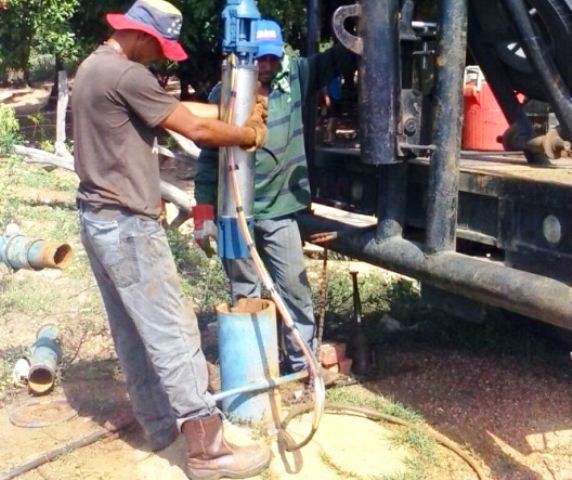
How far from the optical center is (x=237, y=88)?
402cm

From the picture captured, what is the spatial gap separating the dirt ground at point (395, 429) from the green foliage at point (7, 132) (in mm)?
5942

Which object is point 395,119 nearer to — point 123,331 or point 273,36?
point 273,36

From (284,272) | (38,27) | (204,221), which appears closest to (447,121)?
(204,221)

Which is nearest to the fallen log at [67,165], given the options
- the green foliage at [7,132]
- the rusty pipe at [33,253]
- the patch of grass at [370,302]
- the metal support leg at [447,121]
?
the green foliage at [7,132]

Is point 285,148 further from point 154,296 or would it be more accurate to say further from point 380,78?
point 154,296

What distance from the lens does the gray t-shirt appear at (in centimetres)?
376

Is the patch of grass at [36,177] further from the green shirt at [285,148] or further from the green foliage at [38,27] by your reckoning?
the green shirt at [285,148]

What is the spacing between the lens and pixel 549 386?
5.09m

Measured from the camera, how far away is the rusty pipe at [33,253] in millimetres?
4609

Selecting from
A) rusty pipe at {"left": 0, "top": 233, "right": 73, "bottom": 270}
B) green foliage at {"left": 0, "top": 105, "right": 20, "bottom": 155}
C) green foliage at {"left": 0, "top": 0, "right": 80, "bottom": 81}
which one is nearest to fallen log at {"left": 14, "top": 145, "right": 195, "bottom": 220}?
green foliage at {"left": 0, "top": 105, "right": 20, "bottom": 155}

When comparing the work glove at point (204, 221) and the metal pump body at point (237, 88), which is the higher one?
the metal pump body at point (237, 88)

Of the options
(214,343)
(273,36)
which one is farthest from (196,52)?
(273,36)

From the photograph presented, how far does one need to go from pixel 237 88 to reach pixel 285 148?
0.78m

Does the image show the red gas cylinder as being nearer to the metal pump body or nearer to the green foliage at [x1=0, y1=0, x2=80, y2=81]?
the metal pump body
